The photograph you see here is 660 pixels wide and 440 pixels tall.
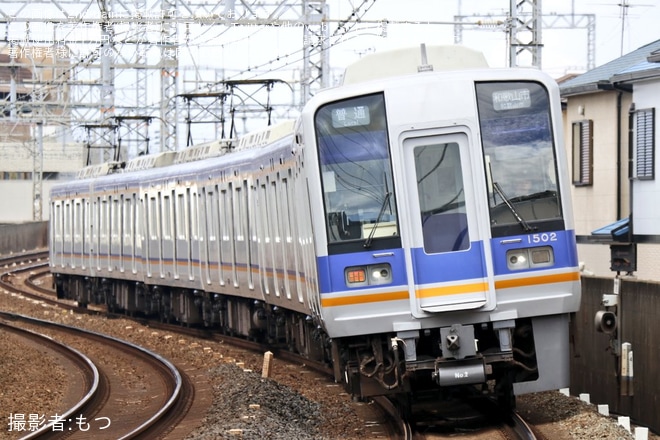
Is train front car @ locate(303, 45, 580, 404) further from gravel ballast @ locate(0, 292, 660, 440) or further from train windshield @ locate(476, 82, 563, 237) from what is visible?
gravel ballast @ locate(0, 292, 660, 440)

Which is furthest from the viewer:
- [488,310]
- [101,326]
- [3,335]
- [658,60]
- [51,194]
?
[51,194]

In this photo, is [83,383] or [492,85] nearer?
[492,85]

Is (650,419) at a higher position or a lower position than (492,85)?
lower

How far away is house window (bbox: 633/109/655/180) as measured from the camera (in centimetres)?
1697

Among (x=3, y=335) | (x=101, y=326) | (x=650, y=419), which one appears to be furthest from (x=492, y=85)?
(x=101, y=326)

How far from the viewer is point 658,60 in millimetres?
16422

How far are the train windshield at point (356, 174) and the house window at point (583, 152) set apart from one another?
9.35m

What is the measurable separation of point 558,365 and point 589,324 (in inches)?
195

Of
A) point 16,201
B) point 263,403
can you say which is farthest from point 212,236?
point 16,201

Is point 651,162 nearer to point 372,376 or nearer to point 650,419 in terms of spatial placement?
point 650,419

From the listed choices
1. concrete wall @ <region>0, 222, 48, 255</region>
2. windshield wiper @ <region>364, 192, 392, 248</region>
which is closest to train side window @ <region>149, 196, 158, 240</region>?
windshield wiper @ <region>364, 192, 392, 248</region>

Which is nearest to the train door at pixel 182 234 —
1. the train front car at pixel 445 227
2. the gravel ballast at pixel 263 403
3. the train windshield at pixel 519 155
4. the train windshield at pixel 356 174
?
the gravel ballast at pixel 263 403

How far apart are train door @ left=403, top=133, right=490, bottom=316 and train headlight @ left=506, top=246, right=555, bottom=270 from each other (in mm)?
266

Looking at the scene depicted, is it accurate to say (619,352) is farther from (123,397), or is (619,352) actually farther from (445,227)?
(123,397)
